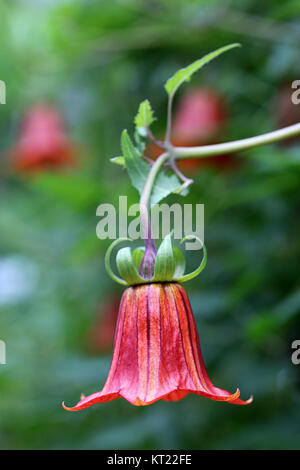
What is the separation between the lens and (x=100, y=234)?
1300 mm

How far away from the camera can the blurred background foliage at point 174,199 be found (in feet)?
4.11

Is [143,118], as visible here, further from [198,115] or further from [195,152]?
[198,115]

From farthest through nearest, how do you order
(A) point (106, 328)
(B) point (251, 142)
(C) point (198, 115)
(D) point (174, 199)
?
1. (A) point (106, 328)
2. (C) point (198, 115)
3. (D) point (174, 199)
4. (B) point (251, 142)

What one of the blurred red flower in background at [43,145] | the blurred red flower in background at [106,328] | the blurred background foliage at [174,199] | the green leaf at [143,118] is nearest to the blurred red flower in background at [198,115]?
the blurred background foliage at [174,199]

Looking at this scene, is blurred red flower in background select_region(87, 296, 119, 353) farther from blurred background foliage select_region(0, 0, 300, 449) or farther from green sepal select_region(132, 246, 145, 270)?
green sepal select_region(132, 246, 145, 270)

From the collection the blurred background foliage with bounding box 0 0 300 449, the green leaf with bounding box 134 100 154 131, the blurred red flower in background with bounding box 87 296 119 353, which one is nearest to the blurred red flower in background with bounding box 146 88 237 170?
the blurred background foliage with bounding box 0 0 300 449

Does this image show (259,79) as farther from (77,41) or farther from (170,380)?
(170,380)

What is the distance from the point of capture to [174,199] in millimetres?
1362

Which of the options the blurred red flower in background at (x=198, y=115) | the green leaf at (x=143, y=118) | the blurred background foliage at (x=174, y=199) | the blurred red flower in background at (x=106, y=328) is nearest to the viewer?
the green leaf at (x=143, y=118)

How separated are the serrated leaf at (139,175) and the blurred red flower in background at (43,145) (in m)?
1.19

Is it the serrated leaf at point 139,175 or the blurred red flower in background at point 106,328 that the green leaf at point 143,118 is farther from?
the blurred red flower in background at point 106,328

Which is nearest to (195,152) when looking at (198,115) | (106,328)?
(198,115)

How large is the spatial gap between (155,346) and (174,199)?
767 mm
